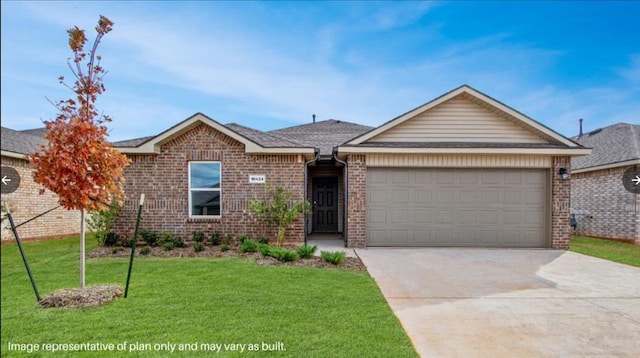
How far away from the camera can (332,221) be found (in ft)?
43.9

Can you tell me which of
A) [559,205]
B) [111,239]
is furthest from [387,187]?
[111,239]

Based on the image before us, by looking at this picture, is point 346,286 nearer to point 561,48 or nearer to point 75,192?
point 75,192

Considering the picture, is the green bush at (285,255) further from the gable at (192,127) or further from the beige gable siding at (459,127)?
the beige gable siding at (459,127)

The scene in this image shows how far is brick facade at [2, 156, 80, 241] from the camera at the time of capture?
1059cm

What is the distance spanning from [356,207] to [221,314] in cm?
597

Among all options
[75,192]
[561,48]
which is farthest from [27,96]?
[561,48]

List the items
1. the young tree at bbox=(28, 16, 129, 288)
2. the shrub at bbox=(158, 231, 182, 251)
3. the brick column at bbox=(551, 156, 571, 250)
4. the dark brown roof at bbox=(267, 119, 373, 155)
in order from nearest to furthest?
the young tree at bbox=(28, 16, 129, 288) → the shrub at bbox=(158, 231, 182, 251) → the brick column at bbox=(551, 156, 571, 250) → the dark brown roof at bbox=(267, 119, 373, 155)

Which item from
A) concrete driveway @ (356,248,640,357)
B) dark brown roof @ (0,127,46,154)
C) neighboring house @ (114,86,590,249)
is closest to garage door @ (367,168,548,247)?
neighboring house @ (114,86,590,249)

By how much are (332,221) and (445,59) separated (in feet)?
26.1

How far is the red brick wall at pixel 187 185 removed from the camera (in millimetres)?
9734

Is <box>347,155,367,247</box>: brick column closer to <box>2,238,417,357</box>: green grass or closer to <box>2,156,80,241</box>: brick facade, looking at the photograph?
<box>2,238,417,357</box>: green grass

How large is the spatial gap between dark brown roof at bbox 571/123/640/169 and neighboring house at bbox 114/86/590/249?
4.36m

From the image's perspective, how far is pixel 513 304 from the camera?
4859 mm

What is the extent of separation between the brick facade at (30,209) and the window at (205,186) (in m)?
4.30
